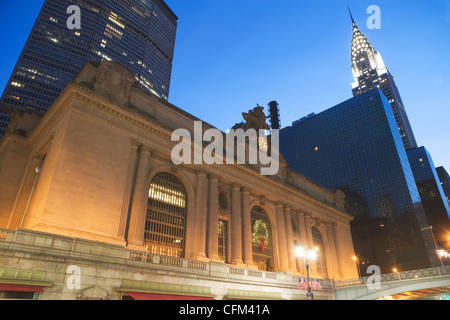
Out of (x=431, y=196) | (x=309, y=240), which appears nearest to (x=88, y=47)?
(x=309, y=240)

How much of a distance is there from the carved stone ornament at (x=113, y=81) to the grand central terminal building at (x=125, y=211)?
3.8 inches

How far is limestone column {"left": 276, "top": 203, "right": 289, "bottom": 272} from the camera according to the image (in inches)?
1368

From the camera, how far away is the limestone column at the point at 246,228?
102 feet

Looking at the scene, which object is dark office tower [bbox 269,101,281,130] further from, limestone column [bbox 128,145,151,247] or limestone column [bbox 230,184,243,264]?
limestone column [bbox 128,145,151,247]

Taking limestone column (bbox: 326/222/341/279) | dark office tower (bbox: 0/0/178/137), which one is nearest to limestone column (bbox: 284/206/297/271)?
limestone column (bbox: 326/222/341/279)

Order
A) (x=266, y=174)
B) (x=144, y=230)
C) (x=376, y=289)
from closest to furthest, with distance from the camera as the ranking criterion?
(x=144, y=230)
(x=376, y=289)
(x=266, y=174)

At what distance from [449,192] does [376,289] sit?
138 metres

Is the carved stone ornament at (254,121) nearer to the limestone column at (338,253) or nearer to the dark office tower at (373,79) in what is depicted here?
the limestone column at (338,253)

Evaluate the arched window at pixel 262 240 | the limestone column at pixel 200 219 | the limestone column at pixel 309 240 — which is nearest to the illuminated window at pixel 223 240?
the limestone column at pixel 200 219

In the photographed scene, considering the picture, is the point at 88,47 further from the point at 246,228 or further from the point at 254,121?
the point at 246,228

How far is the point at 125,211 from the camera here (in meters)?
23.5
